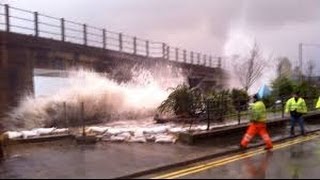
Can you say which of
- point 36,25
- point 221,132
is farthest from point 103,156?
point 36,25

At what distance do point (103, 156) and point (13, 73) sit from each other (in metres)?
15.5

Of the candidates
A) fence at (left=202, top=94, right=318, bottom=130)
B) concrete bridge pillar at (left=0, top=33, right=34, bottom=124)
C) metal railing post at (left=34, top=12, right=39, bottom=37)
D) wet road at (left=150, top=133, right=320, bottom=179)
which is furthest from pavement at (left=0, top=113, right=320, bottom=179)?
metal railing post at (left=34, top=12, right=39, bottom=37)

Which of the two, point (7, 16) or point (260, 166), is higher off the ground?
point (7, 16)

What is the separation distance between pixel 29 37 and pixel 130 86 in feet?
18.5

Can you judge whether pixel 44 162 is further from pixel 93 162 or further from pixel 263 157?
pixel 263 157

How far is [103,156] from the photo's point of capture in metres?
15.2

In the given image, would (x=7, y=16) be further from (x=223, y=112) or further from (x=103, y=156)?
(x=103, y=156)

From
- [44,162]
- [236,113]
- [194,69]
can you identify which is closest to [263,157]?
[44,162]

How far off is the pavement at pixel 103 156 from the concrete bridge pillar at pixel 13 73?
37.2 ft

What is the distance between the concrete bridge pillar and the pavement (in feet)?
37.2

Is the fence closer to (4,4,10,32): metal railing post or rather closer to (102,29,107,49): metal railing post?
(4,4,10,32): metal railing post

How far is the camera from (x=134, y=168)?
44.5 feet

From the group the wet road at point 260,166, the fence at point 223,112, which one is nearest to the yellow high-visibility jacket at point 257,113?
the wet road at point 260,166

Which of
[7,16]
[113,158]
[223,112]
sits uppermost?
[7,16]
